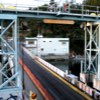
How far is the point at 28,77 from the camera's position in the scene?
1555 inches

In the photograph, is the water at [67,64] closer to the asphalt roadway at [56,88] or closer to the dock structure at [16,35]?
the dock structure at [16,35]

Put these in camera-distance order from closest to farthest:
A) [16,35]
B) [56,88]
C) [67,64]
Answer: [16,35] < [56,88] < [67,64]

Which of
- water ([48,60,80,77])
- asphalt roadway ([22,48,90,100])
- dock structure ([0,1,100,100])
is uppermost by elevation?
dock structure ([0,1,100,100])

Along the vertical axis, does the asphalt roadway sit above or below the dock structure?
below

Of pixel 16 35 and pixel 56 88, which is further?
pixel 56 88

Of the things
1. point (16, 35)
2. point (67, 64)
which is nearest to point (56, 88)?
point (16, 35)

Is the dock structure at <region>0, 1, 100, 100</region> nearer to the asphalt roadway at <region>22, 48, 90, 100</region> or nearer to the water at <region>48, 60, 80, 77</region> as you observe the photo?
the asphalt roadway at <region>22, 48, 90, 100</region>

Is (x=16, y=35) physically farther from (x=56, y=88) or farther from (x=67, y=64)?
(x=67, y=64)

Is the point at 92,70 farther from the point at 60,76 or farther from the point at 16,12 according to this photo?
the point at 16,12

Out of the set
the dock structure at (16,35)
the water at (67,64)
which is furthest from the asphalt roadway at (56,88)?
the water at (67,64)

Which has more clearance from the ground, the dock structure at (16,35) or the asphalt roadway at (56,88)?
the dock structure at (16,35)

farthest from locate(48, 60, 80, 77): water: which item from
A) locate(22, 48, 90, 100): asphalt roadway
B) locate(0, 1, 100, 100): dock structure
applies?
locate(22, 48, 90, 100): asphalt roadway

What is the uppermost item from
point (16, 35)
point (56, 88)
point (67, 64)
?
point (16, 35)

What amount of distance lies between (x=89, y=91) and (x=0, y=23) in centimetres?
974
